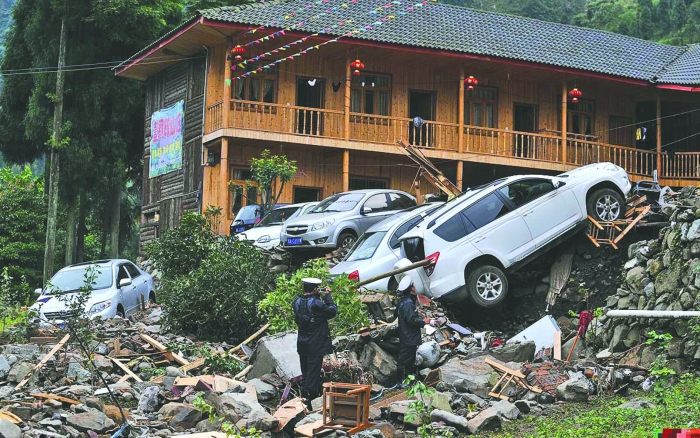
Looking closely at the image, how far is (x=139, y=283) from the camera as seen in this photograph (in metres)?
21.3

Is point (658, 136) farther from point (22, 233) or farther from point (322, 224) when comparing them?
point (22, 233)

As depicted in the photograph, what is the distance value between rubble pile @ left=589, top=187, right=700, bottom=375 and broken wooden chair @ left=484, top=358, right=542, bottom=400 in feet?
5.66

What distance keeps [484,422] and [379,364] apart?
3209 millimetres

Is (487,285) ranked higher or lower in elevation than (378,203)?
lower

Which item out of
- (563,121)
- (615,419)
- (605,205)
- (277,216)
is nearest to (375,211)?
(277,216)

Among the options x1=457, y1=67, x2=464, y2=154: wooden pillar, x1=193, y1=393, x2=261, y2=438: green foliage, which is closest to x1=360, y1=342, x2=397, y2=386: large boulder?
x1=193, y1=393, x2=261, y2=438: green foliage

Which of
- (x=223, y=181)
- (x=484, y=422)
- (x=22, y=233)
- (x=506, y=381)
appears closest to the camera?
(x=484, y=422)

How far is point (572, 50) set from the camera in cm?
3192

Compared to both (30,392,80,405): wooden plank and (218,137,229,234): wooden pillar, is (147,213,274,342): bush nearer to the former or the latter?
(30,392,80,405): wooden plank

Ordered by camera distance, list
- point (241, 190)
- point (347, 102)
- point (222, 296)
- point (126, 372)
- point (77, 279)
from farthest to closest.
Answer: point (347, 102) < point (241, 190) < point (77, 279) < point (222, 296) < point (126, 372)

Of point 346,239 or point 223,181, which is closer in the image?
point 346,239

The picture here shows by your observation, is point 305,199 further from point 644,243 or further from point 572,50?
point 644,243

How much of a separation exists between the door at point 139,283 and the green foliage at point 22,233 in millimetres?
15205

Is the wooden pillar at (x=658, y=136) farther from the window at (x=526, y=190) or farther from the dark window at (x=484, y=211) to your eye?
the dark window at (x=484, y=211)
